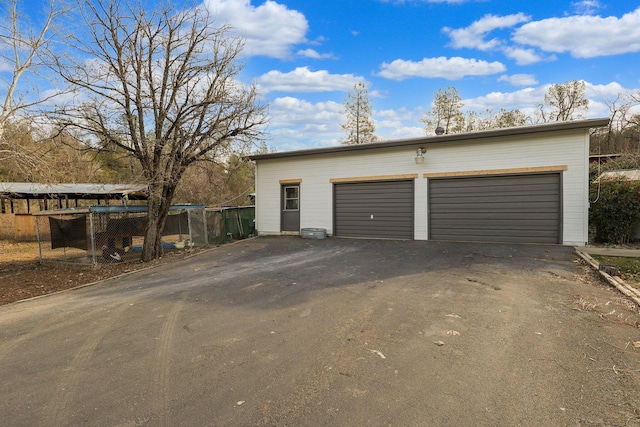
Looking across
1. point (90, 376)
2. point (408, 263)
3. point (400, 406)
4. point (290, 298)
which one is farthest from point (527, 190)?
point (90, 376)

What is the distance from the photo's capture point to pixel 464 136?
1034 centimetres

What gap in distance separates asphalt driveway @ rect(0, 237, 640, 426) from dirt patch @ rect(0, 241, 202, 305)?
1.37 meters

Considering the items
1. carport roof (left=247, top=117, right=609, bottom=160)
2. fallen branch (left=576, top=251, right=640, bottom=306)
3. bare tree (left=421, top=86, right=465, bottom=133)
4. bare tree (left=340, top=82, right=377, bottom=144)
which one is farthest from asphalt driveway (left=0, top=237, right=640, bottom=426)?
bare tree (left=340, top=82, right=377, bottom=144)

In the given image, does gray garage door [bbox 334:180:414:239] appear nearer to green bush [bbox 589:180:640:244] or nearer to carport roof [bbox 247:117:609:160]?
carport roof [bbox 247:117:609:160]

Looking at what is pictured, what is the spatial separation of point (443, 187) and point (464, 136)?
1703 millimetres

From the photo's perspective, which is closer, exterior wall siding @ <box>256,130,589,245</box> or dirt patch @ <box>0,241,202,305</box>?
dirt patch @ <box>0,241,202,305</box>

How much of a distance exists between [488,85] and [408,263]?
42.9 feet

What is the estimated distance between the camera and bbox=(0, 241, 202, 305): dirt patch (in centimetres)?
743

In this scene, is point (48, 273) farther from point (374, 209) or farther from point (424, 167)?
point (424, 167)

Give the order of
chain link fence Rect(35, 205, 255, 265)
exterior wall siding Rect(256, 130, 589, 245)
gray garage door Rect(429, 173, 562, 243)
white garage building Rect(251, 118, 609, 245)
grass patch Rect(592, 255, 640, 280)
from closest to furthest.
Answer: grass patch Rect(592, 255, 640, 280)
exterior wall siding Rect(256, 130, 589, 245)
white garage building Rect(251, 118, 609, 245)
gray garage door Rect(429, 173, 562, 243)
chain link fence Rect(35, 205, 255, 265)

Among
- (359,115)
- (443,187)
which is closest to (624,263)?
(443,187)

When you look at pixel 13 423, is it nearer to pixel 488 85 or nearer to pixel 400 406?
pixel 400 406

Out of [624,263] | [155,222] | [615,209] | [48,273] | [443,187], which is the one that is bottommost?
[48,273]

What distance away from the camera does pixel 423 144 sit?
36.6ft
